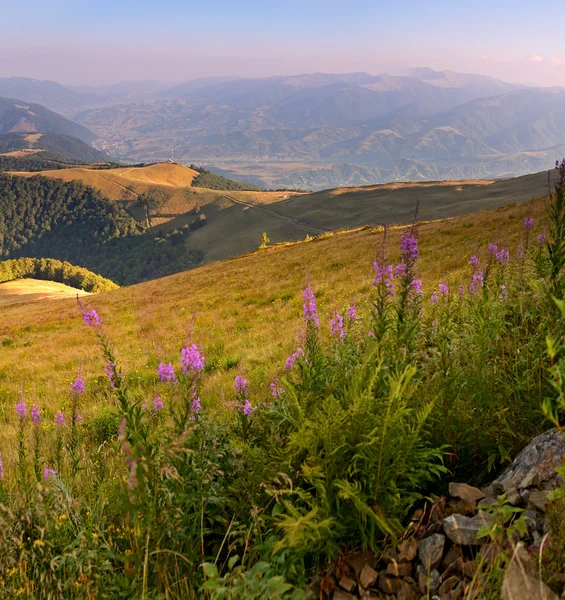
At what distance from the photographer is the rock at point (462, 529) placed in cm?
227

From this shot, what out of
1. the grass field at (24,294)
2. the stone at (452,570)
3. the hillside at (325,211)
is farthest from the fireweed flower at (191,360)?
the hillside at (325,211)

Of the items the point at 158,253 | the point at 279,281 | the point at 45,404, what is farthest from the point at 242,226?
the point at 45,404

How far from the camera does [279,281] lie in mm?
24250

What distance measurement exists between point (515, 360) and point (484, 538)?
1.74 meters

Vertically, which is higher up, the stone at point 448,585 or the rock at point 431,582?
the stone at point 448,585

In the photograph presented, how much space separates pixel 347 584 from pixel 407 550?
0.37 m

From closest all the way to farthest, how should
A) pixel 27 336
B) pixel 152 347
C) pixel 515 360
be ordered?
pixel 515 360
pixel 152 347
pixel 27 336

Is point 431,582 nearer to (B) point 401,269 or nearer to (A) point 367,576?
(A) point 367,576

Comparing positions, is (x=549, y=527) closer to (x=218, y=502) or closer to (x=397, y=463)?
(x=397, y=463)

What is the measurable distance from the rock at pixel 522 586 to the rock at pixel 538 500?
506 mm

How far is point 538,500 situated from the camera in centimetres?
227

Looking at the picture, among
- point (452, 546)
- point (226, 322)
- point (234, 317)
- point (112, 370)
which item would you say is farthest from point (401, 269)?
point (234, 317)

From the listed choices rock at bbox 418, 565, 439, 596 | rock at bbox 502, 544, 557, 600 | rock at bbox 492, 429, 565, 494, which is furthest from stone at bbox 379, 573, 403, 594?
rock at bbox 492, 429, 565, 494

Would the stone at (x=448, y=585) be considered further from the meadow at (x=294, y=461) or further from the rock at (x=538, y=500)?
the rock at (x=538, y=500)
